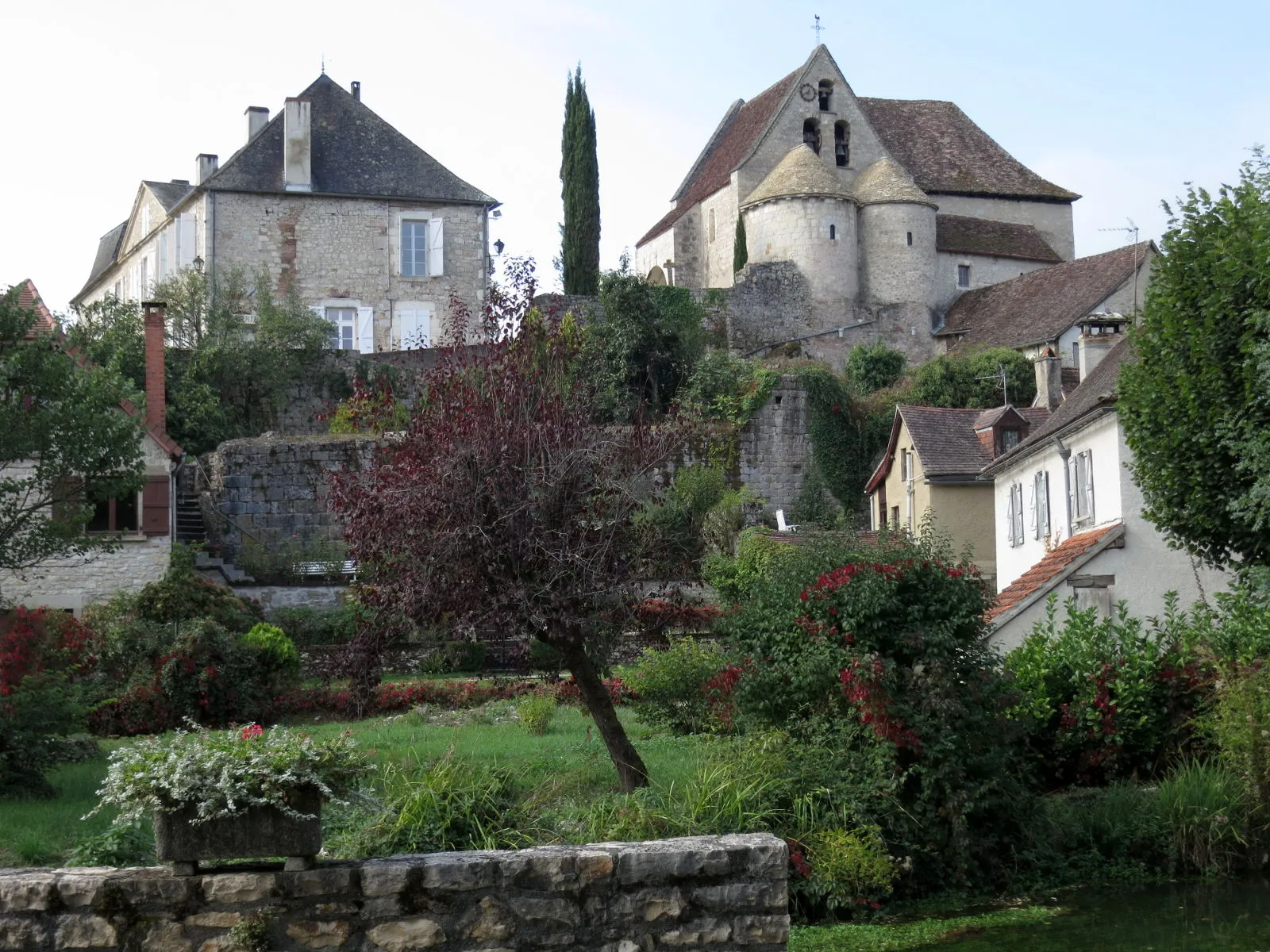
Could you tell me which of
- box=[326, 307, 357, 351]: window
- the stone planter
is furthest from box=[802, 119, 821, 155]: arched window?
the stone planter

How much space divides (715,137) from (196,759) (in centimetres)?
5245

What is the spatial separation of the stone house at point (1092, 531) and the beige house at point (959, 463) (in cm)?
433

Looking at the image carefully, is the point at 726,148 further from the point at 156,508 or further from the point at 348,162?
the point at 156,508

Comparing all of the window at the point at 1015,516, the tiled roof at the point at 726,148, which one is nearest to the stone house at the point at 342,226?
the tiled roof at the point at 726,148

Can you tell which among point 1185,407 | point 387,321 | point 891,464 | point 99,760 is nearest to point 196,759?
point 99,760

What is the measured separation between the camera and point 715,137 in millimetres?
56938

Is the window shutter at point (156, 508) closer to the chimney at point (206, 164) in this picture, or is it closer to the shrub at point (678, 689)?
the shrub at point (678, 689)

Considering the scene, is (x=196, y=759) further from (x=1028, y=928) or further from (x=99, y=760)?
(x=99, y=760)

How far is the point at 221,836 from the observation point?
6.49 meters

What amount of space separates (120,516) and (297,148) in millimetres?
17857

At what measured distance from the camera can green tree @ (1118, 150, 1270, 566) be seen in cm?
1503

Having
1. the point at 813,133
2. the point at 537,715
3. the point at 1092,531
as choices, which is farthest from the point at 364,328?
the point at 537,715

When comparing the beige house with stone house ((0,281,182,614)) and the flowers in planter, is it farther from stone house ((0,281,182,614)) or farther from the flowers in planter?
the flowers in planter

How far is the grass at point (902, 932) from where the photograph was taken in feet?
34.3
